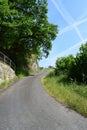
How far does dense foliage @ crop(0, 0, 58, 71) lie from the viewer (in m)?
32.6

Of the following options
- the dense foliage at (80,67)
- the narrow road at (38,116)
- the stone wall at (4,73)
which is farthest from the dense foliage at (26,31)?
the narrow road at (38,116)

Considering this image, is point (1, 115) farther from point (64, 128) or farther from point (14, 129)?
point (64, 128)

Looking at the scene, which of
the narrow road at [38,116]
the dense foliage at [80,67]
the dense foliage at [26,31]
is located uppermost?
the dense foliage at [26,31]

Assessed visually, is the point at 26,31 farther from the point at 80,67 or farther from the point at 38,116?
the point at 38,116

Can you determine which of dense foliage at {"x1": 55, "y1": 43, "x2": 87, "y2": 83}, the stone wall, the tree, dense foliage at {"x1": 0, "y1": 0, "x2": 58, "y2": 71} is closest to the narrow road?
dense foliage at {"x1": 55, "y1": 43, "x2": 87, "y2": 83}

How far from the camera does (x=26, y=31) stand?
3306 centimetres

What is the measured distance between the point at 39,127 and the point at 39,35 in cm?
2784

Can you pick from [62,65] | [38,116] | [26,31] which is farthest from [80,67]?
[26,31]

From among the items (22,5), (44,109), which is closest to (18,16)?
(22,5)

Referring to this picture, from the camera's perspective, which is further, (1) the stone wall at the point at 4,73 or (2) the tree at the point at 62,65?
(2) the tree at the point at 62,65

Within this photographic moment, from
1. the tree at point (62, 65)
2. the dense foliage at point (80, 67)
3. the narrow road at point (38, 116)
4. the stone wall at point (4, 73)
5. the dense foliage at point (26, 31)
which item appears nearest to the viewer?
the narrow road at point (38, 116)

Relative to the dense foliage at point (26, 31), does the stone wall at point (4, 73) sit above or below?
below

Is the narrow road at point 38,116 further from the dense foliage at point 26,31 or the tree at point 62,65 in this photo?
the dense foliage at point 26,31

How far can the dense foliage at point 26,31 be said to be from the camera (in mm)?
32594
